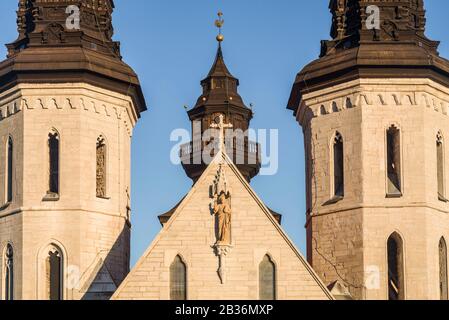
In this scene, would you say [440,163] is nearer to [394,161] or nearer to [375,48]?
[394,161]

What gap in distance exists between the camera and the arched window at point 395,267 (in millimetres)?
47781

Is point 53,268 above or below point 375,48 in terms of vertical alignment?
below

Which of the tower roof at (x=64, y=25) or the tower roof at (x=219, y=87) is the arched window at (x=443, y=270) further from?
the tower roof at (x=219, y=87)

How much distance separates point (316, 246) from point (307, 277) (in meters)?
4.16

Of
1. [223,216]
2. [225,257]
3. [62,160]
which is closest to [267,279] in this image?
[225,257]

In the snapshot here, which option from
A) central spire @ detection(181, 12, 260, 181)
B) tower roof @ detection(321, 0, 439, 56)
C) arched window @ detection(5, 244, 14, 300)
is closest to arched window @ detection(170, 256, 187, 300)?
arched window @ detection(5, 244, 14, 300)

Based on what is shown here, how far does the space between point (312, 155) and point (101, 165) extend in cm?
587

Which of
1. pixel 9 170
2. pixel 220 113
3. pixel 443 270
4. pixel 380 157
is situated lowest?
pixel 443 270

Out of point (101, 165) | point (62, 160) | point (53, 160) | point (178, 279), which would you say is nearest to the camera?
point (178, 279)

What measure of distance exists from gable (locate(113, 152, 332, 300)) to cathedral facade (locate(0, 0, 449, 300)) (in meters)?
1.47

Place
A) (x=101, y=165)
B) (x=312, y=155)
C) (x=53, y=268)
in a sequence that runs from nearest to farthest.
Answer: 1. (x=53, y=268)
2. (x=101, y=165)
3. (x=312, y=155)

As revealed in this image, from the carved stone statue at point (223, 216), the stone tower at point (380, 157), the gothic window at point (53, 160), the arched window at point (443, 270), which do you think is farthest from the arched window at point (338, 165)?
the gothic window at point (53, 160)

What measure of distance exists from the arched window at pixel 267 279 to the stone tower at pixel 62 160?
4740 mm

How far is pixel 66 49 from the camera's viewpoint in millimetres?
49438
